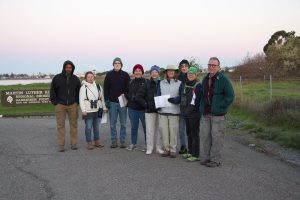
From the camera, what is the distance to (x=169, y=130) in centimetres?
872

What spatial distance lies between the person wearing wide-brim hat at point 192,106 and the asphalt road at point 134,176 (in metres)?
0.43

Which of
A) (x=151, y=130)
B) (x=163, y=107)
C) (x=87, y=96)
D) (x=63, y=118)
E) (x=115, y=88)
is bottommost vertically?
(x=151, y=130)

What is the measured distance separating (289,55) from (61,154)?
43914 millimetres

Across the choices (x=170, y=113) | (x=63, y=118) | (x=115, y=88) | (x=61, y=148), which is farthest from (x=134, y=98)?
(x=61, y=148)

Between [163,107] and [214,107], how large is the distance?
137 cm

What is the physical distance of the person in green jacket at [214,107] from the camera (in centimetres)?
753

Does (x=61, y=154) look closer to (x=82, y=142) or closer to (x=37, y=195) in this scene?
(x=82, y=142)

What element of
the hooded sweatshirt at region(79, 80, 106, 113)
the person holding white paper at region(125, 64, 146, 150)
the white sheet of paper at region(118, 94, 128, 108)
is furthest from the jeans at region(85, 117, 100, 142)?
the person holding white paper at region(125, 64, 146, 150)

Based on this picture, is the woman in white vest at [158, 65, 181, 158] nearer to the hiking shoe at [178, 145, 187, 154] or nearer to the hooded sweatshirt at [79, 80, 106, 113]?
the hiking shoe at [178, 145, 187, 154]

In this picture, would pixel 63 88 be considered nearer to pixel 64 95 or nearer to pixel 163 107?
pixel 64 95

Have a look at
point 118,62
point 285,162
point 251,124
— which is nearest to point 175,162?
point 285,162

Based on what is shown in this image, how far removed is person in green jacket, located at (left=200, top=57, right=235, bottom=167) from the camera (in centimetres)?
753

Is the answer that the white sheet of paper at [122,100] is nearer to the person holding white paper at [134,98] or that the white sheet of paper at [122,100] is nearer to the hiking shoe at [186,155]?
the person holding white paper at [134,98]

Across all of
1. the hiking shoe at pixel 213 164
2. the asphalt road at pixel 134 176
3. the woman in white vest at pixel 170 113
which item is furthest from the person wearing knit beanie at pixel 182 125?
the hiking shoe at pixel 213 164
